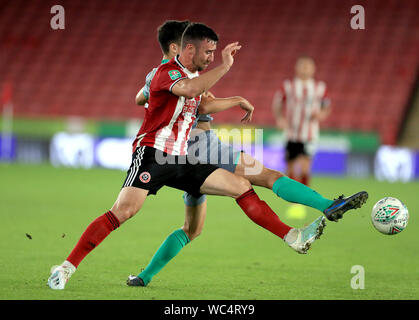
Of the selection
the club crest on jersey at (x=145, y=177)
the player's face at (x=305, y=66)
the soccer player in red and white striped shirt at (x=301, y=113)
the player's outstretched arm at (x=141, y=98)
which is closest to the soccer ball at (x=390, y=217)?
the club crest on jersey at (x=145, y=177)

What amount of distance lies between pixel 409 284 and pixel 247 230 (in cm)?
302

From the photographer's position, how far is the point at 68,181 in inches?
485

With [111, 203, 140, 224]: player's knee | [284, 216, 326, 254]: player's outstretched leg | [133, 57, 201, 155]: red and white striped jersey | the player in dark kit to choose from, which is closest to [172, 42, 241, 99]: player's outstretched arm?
the player in dark kit

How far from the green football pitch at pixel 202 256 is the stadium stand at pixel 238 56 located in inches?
300

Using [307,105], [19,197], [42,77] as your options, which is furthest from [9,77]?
[307,105]

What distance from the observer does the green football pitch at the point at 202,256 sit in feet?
14.3

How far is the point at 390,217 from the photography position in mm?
4480

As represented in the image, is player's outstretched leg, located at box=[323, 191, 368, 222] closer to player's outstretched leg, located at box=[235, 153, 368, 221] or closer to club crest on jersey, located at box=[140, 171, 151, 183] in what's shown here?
player's outstretched leg, located at box=[235, 153, 368, 221]

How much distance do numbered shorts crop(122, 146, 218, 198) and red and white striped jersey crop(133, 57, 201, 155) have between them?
0.06 metres

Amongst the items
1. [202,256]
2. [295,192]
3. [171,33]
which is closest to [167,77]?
[171,33]

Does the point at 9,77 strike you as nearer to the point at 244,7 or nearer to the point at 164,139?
the point at 244,7

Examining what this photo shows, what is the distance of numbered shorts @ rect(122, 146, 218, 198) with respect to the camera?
420 centimetres

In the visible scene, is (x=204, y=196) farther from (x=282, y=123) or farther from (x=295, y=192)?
(x=282, y=123)

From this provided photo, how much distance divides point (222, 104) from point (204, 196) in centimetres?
64
